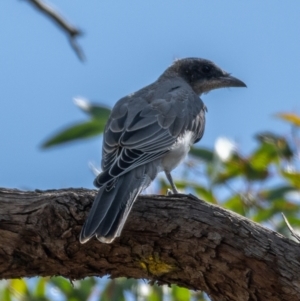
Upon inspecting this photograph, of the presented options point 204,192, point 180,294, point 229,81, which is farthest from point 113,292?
point 229,81

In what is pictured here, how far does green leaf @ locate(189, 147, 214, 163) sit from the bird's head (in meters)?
1.12

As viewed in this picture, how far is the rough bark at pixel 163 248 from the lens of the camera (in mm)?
3695

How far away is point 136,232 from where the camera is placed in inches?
153

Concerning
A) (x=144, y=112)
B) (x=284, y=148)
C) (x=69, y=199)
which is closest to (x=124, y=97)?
(x=144, y=112)

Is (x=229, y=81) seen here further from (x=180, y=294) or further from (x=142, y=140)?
(x=180, y=294)

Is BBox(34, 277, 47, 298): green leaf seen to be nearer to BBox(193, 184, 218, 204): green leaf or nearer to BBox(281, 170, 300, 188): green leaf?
BBox(193, 184, 218, 204): green leaf

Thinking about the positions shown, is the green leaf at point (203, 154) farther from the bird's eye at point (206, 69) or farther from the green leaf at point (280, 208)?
the bird's eye at point (206, 69)

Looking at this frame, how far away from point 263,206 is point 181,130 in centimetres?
88

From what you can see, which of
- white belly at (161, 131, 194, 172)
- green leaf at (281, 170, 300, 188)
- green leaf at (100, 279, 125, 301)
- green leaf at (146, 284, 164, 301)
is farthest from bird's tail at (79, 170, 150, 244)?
green leaf at (281, 170, 300, 188)

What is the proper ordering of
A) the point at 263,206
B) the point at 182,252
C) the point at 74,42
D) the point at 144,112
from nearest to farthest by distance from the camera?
the point at 182,252, the point at 74,42, the point at 144,112, the point at 263,206

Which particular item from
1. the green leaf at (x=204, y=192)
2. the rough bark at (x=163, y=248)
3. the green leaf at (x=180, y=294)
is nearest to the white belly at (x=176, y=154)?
the green leaf at (x=204, y=192)

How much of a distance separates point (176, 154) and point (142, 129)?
0.31 meters

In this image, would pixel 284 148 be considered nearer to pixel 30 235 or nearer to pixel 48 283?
pixel 48 283

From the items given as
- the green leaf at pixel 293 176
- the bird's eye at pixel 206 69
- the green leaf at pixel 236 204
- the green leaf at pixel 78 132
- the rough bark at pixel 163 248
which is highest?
the bird's eye at pixel 206 69
